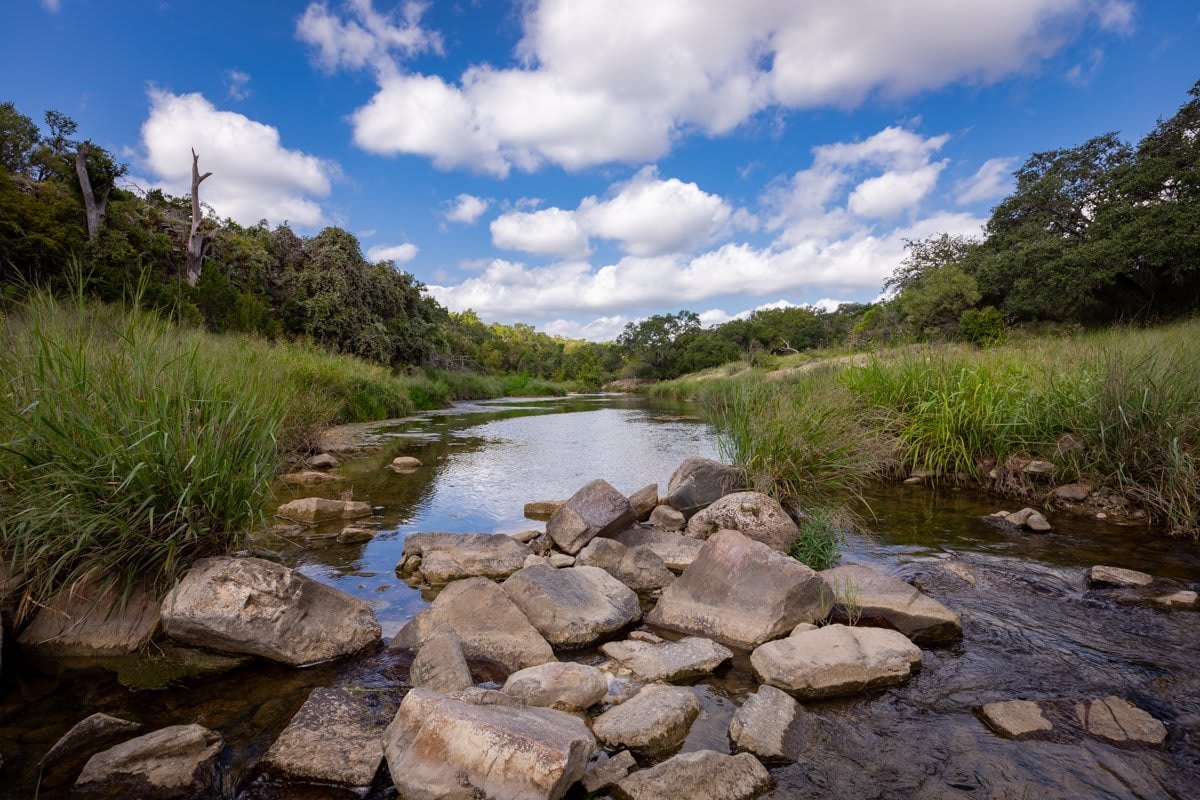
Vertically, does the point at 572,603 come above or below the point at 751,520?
below

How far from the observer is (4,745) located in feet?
9.45

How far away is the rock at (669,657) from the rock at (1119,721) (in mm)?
2008

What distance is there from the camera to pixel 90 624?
150 inches

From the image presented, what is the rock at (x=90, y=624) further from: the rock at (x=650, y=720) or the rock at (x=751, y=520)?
the rock at (x=751, y=520)

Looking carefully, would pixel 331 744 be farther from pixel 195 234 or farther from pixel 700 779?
pixel 195 234

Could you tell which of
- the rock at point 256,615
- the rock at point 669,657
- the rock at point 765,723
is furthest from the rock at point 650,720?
the rock at point 256,615

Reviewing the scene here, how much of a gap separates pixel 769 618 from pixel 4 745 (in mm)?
4474

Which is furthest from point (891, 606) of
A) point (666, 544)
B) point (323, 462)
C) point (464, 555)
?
point (323, 462)

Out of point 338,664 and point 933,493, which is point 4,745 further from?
→ point 933,493

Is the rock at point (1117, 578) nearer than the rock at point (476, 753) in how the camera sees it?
No

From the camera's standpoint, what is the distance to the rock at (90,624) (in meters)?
3.73

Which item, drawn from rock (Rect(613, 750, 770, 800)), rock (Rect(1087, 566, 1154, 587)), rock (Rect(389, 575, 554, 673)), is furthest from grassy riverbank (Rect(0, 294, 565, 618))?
rock (Rect(1087, 566, 1154, 587))

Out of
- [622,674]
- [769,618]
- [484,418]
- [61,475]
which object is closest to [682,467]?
[769,618]

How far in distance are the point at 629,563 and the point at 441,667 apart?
2429 mm
